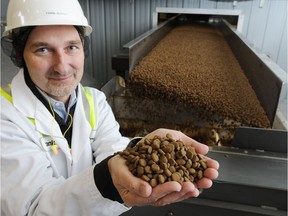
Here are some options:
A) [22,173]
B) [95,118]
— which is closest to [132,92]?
[95,118]

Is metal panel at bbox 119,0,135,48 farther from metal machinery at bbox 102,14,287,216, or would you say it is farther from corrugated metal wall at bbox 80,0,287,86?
metal machinery at bbox 102,14,287,216

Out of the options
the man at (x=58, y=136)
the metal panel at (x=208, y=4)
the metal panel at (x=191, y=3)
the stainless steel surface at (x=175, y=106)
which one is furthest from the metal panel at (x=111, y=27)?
the man at (x=58, y=136)

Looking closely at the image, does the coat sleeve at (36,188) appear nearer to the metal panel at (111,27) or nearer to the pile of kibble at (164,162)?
the pile of kibble at (164,162)

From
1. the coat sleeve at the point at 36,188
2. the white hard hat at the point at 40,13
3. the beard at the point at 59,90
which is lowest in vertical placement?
the coat sleeve at the point at 36,188

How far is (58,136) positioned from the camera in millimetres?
848

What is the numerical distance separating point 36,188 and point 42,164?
0.08 m

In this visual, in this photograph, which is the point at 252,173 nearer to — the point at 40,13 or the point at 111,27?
the point at 40,13

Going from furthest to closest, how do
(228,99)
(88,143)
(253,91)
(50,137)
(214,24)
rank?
(214,24) < (253,91) < (228,99) < (88,143) < (50,137)

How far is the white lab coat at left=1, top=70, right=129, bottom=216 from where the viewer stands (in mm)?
655

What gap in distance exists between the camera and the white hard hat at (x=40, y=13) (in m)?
0.82

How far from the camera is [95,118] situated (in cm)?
101

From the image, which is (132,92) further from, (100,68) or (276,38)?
(276,38)

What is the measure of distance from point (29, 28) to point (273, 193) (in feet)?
3.41

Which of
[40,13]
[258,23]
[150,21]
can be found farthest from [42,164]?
[258,23]
